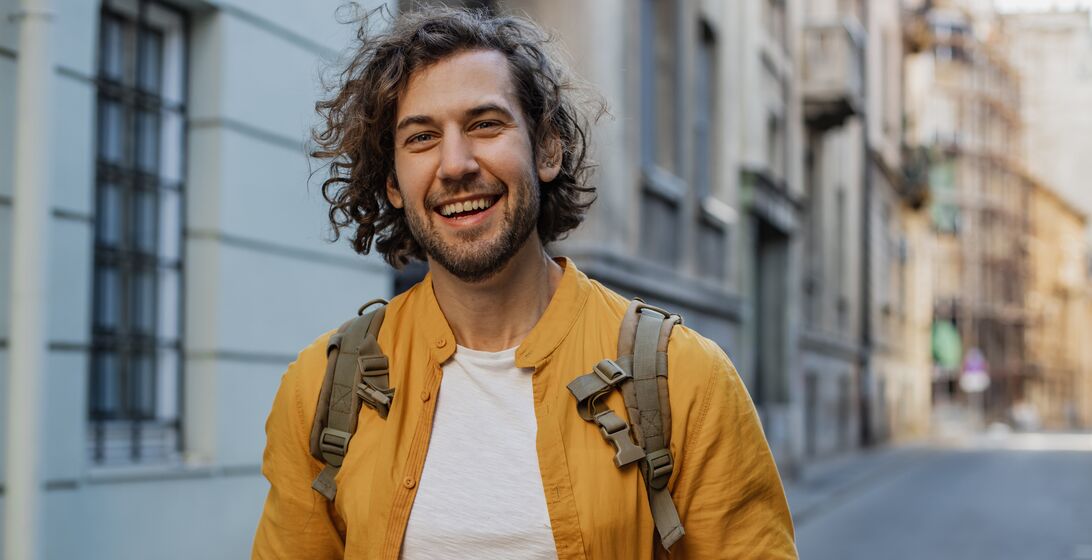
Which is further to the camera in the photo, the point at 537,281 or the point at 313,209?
the point at 313,209

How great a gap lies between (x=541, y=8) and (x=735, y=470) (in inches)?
404

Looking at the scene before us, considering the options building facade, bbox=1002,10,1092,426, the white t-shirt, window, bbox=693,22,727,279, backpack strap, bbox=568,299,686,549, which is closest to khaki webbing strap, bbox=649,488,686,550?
backpack strap, bbox=568,299,686,549

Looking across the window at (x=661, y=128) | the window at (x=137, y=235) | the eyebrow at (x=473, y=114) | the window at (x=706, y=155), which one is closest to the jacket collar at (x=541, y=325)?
the eyebrow at (x=473, y=114)

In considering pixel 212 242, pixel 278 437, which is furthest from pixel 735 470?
pixel 212 242

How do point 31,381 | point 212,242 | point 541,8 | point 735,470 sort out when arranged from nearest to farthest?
point 735,470, point 31,381, point 212,242, point 541,8

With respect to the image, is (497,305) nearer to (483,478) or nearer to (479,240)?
(479,240)

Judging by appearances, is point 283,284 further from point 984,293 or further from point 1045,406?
point 1045,406

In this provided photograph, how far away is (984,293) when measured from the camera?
73.4 metres

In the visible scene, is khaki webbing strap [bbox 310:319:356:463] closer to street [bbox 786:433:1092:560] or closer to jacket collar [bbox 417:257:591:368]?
jacket collar [bbox 417:257:591:368]

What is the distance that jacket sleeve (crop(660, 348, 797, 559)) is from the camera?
2.33m

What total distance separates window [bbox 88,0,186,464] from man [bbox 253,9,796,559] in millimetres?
4355

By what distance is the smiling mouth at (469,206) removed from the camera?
95.3 inches

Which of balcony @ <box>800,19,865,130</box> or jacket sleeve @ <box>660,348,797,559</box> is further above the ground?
balcony @ <box>800,19,865,130</box>

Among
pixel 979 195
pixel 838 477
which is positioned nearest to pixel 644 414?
pixel 838 477
